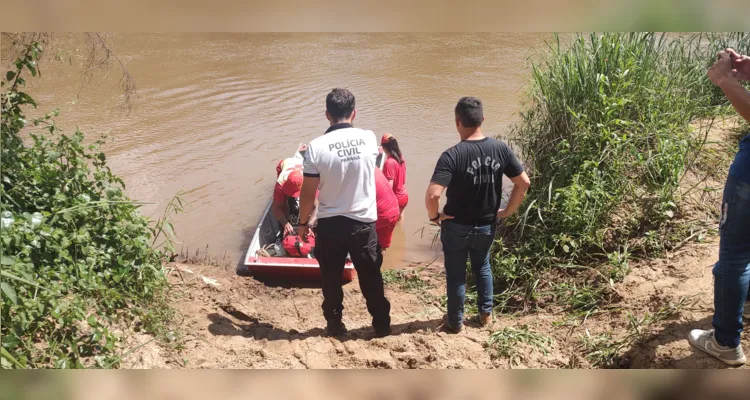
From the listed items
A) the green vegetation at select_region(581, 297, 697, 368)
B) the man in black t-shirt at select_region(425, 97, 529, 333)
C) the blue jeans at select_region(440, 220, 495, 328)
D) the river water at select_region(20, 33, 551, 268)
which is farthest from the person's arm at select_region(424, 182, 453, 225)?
the river water at select_region(20, 33, 551, 268)

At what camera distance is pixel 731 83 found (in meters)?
2.65

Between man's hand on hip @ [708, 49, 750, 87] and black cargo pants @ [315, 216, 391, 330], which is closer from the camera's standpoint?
man's hand on hip @ [708, 49, 750, 87]

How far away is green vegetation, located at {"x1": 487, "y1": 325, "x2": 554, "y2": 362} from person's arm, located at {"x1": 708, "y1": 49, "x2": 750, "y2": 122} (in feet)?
6.36

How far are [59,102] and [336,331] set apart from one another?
953 cm

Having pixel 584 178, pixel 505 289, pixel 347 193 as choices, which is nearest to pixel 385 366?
pixel 347 193

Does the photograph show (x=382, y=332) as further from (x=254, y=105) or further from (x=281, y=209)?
(x=254, y=105)

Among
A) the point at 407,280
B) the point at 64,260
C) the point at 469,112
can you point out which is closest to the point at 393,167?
the point at 407,280

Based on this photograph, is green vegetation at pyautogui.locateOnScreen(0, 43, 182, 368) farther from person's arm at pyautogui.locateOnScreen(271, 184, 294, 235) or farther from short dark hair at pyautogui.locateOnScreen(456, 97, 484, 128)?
short dark hair at pyautogui.locateOnScreen(456, 97, 484, 128)

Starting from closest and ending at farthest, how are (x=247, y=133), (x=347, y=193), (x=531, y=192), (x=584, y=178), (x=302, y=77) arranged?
(x=347, y=193) → (x=584, y=178) → (x=531, y=192) → (x=247, y=133) → (x=302, y=77)

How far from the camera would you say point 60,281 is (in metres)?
3.34

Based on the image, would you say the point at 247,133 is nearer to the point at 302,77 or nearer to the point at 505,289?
the point at 302,77

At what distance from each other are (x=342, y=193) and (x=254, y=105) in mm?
8485

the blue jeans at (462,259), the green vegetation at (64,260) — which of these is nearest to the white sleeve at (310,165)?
the blue jeans at (462,259)

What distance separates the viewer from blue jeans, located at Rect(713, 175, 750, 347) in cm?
274
